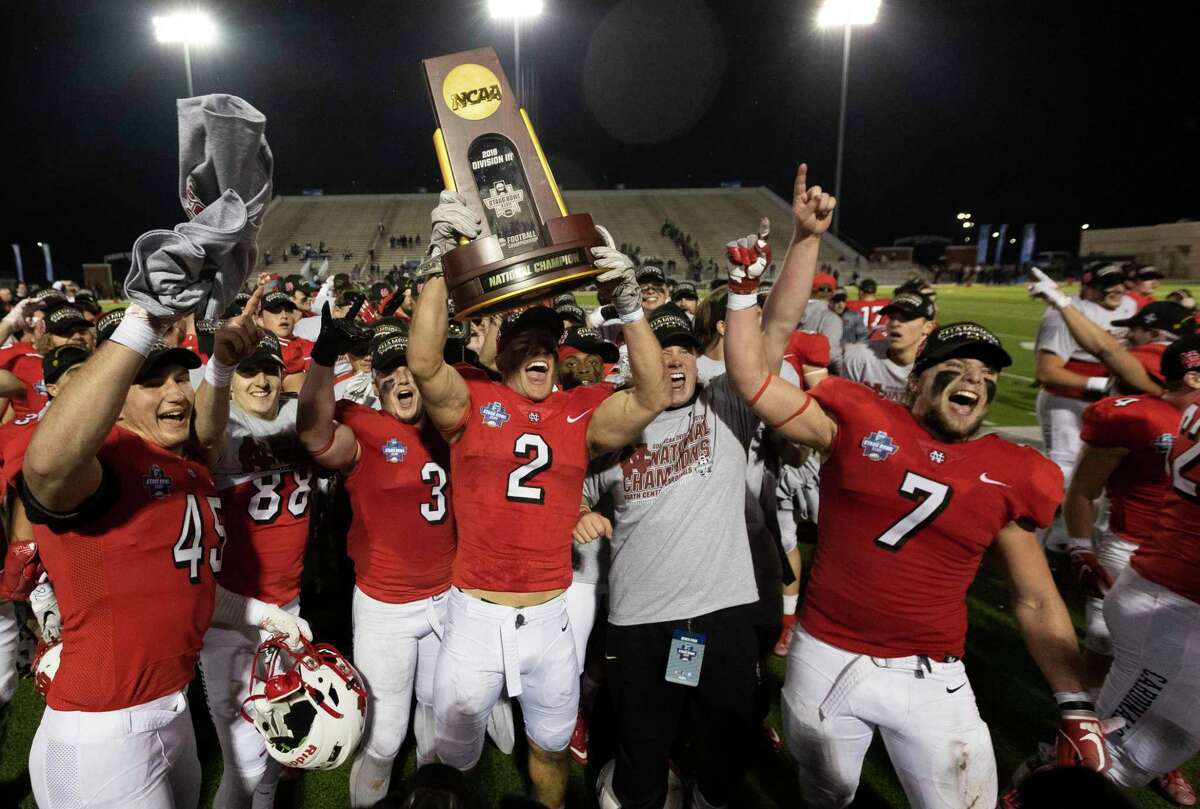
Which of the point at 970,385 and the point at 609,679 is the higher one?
the point at 970,385

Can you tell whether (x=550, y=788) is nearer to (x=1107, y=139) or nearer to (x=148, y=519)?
(x=148, y=519)

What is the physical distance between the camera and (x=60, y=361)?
2934 mm

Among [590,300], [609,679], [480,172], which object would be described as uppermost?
[480,172]

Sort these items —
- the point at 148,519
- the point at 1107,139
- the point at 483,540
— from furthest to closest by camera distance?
the point at 1107,139
the point at 483,540
the point at 148,519

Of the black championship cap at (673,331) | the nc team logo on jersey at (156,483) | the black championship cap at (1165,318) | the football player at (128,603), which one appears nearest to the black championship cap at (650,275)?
the black championship cap at (673,331)

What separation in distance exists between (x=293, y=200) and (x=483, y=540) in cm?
6527

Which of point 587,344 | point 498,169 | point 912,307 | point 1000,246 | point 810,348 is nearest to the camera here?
point 498,169

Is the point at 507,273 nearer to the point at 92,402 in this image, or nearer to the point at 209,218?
the point at 209,218

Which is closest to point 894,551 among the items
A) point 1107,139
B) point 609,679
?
point 609,679

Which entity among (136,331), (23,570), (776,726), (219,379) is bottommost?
(776,726)

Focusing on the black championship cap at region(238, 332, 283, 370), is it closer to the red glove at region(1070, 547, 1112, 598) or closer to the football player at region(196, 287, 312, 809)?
the football player at region(196, 287, 312, 809)

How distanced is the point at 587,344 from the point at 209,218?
3346 mm

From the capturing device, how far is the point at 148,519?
7.48ft

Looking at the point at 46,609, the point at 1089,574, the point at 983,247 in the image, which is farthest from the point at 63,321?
the point at 983,247
